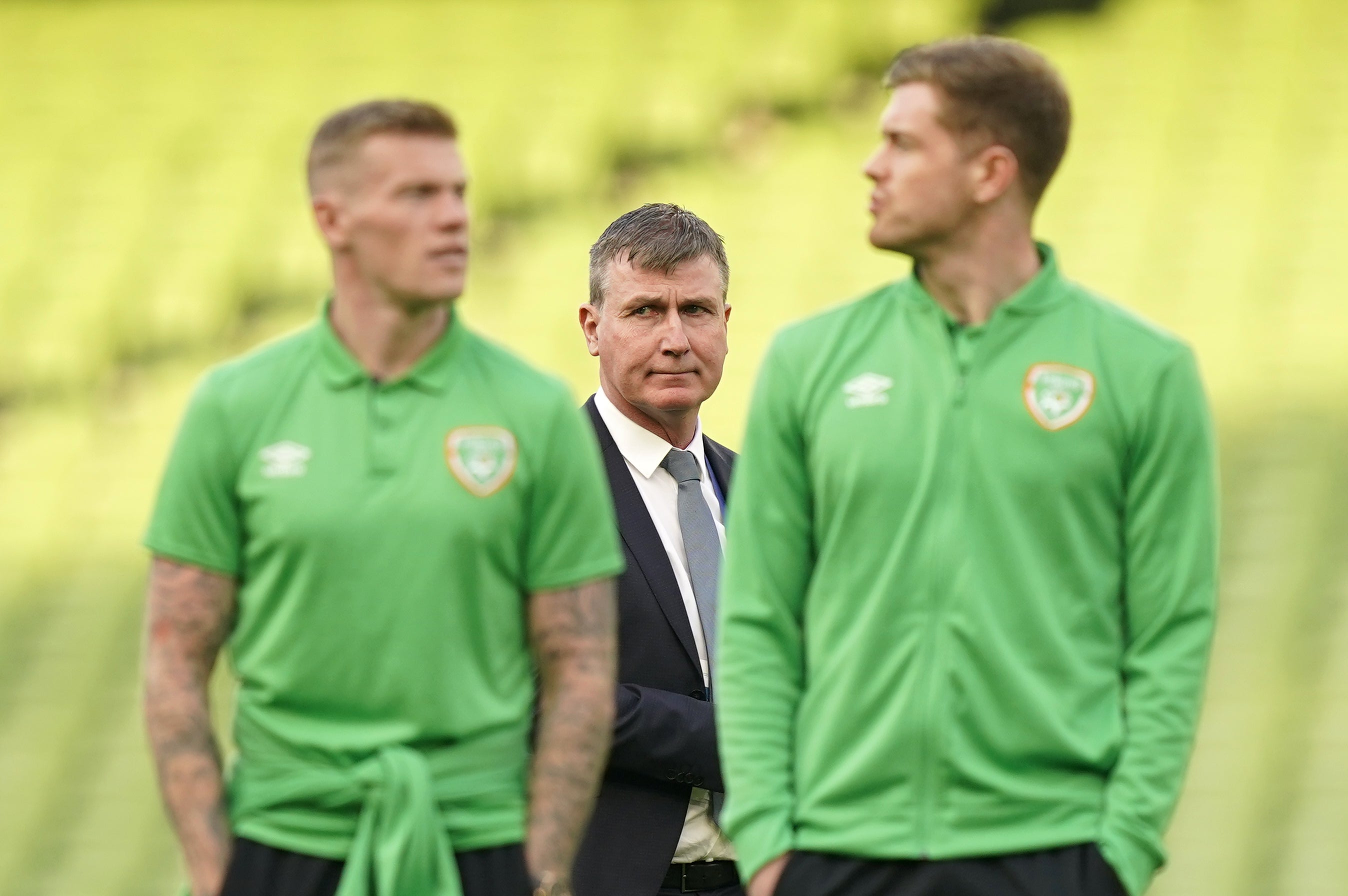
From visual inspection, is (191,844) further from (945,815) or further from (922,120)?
(922,120)

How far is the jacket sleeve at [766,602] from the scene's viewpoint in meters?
2.10

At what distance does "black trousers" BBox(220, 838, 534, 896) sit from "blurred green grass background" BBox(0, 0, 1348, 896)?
3431mm

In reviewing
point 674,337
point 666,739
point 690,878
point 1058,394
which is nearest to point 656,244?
point 674,337

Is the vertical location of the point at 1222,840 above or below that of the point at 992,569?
below

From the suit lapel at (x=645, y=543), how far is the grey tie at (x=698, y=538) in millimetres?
34

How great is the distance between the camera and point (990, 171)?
211 centimetres

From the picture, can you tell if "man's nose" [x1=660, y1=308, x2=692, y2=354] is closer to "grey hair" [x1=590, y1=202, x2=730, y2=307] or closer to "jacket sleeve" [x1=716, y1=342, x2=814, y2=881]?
"grey hair" [x1=590, y1=202, x2=730, y2=307]

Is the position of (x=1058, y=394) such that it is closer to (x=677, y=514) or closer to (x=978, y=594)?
(x=978, y=594)

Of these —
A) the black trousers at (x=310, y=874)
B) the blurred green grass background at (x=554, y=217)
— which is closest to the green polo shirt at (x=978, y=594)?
the black trousers at (x=310, y=874)

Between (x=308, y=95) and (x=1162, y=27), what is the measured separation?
110 inches

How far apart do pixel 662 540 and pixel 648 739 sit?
32 centimetres

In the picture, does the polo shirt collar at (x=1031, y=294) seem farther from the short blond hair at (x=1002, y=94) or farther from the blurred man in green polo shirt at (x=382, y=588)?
the blurred man in green polo shirt at (x=382, y=588)

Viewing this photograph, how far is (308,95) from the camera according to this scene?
654 centimetres

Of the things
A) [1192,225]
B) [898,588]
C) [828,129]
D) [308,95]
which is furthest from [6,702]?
[898,588]
